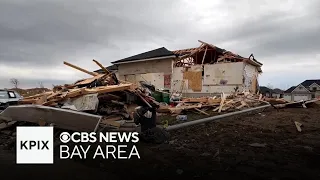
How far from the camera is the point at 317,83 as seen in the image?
6406 centimetres

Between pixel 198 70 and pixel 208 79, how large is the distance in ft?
4.14

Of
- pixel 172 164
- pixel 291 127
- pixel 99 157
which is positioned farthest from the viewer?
pixel 291 127

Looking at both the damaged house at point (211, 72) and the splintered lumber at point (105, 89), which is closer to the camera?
the splintered lumber at point (105, 89)

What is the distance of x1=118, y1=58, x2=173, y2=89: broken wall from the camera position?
25.0 m

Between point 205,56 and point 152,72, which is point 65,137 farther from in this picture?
point 205,56

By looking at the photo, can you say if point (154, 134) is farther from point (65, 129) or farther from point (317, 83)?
point (317, 83)

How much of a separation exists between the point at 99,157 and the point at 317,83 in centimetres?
7014

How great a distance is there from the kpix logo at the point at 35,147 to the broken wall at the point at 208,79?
715 inches

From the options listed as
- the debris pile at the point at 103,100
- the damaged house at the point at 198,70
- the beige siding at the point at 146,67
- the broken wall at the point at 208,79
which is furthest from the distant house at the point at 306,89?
the debris pile at the point at 103,100

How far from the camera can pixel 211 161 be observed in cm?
509

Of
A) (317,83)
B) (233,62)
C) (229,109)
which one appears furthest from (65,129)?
(317,83)

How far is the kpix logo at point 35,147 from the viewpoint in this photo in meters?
5.18

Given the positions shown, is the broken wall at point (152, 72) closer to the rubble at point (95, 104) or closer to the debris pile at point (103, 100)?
the rubble at point (95, 104)

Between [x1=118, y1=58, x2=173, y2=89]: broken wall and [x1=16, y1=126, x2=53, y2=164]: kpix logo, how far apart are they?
61.8ft
